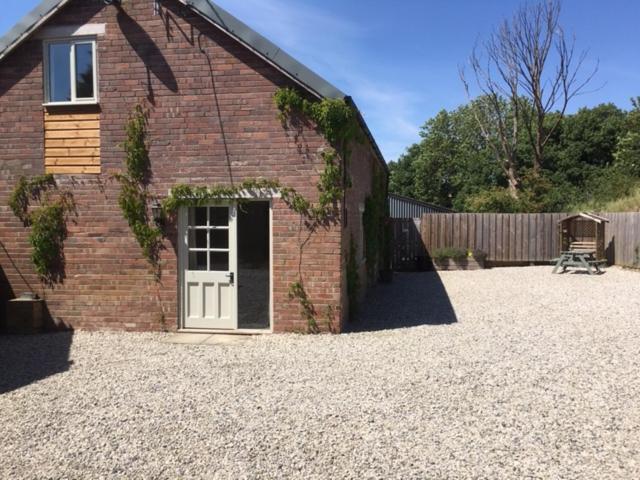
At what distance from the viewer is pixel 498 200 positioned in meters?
27.3

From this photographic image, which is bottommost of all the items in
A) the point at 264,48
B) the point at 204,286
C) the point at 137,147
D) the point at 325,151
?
the point at 204,286

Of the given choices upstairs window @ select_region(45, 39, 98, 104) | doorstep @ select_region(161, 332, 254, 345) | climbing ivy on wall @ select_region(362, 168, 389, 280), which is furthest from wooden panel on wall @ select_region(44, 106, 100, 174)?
climbing ivy on wall @ select_region(362, 168, 389, 280)

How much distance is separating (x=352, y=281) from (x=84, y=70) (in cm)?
573

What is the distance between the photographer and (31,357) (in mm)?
7430

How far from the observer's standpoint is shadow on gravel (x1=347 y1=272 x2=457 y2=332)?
9.67 m

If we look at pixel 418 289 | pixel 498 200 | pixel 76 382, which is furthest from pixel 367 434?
pixel 498 200

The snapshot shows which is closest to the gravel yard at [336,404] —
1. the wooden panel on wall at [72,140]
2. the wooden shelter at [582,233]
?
the wooden panel on wall at [72,140]

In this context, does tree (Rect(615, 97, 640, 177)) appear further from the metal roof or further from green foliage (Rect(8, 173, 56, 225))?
green foliage (Rect(8, 173, 56, 225))

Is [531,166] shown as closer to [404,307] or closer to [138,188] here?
[404,307]

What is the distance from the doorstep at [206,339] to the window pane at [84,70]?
4.18m

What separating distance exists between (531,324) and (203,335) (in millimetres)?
5631

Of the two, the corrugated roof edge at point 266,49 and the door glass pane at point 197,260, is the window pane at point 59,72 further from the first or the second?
the door glass pane at point 197,260

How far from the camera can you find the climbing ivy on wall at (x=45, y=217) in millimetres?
8984

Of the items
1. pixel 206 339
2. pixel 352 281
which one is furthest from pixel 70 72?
pixel 352 281
